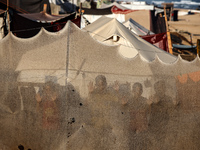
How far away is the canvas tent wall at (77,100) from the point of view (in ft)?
16.9

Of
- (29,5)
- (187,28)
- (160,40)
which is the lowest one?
(187,28)

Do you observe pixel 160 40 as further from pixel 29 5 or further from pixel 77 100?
pixel 29 5

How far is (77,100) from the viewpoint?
511 centimetres

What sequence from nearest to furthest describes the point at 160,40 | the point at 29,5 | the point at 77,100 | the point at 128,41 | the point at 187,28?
the point at 77,100, the point at 128,41, the point at 160,40, the point at 29,5, the point at 187,28

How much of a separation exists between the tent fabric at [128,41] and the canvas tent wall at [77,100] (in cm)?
132

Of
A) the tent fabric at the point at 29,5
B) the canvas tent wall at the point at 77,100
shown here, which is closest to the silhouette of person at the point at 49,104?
the canvas tent wall at the point at 77,100

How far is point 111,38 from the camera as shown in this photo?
8.59m

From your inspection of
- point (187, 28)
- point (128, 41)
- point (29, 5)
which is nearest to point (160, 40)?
point (128, 41)

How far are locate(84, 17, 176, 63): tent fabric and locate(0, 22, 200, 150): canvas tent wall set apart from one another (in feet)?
4.32

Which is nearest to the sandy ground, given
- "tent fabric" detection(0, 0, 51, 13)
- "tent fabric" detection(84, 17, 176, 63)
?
"tent fabric" detection(0, 0, 51, 13)

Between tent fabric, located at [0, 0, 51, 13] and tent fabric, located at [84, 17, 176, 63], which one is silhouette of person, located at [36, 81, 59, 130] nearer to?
tent fabric, located at [84, 17, 176, 63]

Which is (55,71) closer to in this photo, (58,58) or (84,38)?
(58,58)

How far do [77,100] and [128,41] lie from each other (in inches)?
123

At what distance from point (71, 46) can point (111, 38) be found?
3509 millimetres
